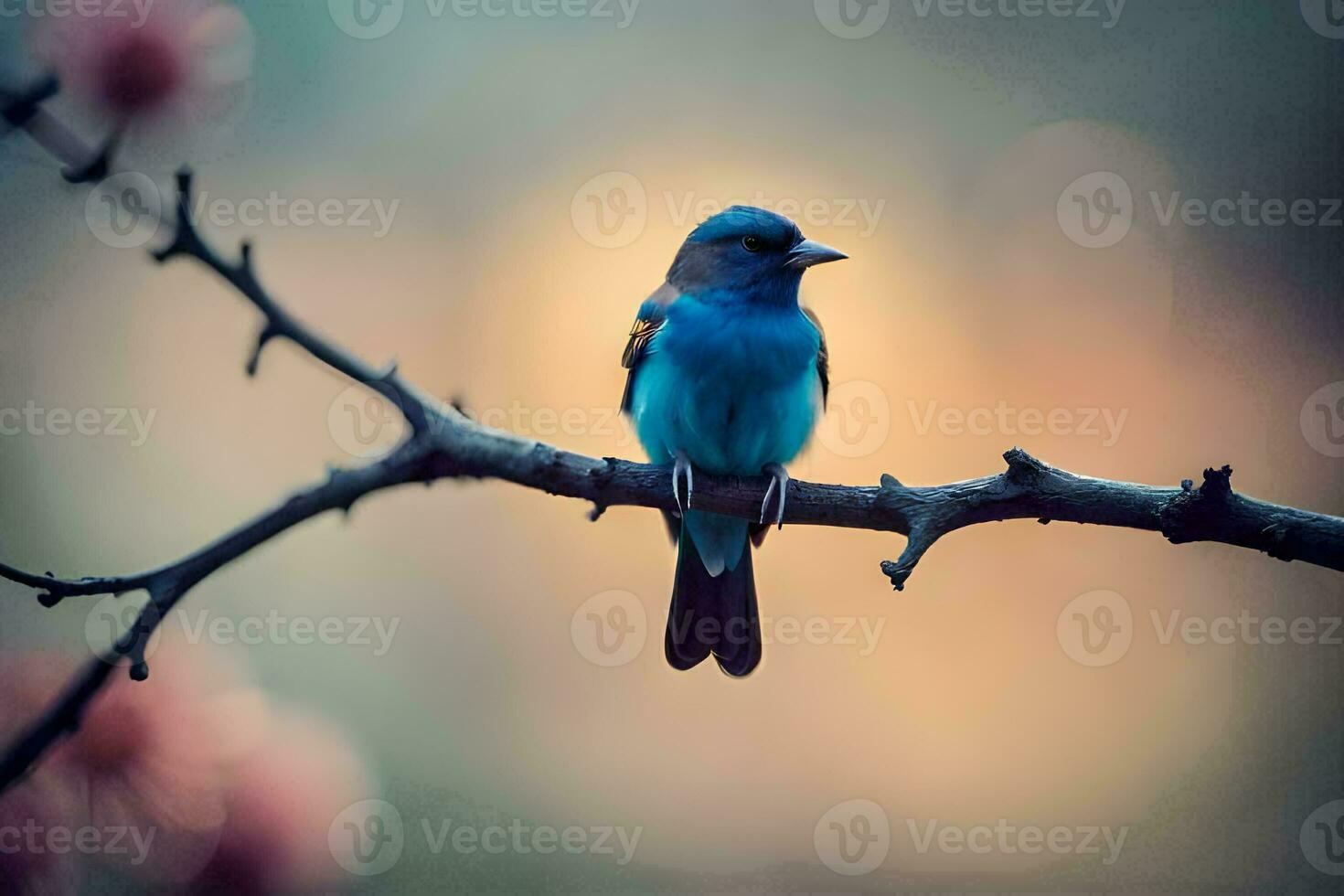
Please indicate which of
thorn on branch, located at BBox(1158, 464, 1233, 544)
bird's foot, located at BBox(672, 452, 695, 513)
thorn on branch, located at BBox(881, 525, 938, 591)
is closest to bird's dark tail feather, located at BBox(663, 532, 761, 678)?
bird's foot, located at BBox(672, 452, 695, 513)

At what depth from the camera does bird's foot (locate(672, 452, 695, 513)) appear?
2.01 metres

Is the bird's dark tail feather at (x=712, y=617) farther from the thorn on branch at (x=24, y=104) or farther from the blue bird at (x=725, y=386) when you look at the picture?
the thorn on branch at (x=24, y=104)

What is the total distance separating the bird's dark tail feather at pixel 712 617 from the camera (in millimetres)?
2705

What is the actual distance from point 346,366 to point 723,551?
159 cm

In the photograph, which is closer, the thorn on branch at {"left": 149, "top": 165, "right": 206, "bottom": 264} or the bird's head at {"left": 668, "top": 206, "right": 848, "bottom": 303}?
the thorn on branch at {"left": 149, "top": 165, "right": 206, "bottom": 264}

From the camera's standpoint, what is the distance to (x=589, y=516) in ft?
6.02

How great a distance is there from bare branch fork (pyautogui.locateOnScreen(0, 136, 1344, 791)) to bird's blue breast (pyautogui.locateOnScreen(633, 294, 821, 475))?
11.7 inches

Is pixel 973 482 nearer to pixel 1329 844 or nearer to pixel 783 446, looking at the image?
pixel 783 446

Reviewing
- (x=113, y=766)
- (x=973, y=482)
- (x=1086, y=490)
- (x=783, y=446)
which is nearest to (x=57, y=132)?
(x=113, y=766)

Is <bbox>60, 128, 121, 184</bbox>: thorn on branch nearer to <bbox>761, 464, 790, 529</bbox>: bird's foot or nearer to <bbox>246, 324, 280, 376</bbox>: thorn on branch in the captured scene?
<bbox>246, 324, 280, 376</bbox>: thorn on branch

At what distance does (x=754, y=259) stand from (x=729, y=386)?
0.33 meters

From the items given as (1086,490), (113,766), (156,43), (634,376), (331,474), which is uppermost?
(634,376)

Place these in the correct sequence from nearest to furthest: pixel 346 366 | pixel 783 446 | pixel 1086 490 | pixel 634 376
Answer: pixel 346 366, pixel 1086 490, pixel 783 446, pixel 634 376

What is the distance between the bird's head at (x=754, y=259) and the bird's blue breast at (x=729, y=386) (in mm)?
29
